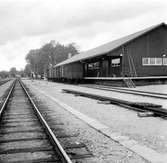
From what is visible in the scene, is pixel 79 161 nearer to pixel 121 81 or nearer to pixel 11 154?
pixel 11 154

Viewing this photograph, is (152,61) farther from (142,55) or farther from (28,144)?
(28,144)

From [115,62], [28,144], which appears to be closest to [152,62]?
[115,62]

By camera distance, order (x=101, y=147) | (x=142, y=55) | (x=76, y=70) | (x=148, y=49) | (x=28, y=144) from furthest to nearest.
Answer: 1. (x=76, y=70)
2. (x=148, y=49)
3. (x=142, y=55)
4. (x=28, y=144)
5. (x=101, y=147)

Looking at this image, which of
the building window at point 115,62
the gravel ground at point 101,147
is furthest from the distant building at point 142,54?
the gravel ground at point 101,147

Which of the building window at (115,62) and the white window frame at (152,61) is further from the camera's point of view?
the building window at (115,62)

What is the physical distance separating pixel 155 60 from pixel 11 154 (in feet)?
98.7

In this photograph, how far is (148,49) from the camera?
109 feet

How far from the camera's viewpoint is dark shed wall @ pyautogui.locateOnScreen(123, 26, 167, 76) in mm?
32656

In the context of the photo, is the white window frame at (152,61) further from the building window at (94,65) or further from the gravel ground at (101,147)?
the gravel ground at (101,147)

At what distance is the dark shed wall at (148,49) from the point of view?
107 ft

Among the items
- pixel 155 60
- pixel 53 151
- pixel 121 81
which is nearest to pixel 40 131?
pixel 53 151

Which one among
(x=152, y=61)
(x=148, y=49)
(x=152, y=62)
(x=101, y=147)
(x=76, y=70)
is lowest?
(x=101, y=147)

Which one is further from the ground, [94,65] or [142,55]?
[142,55]

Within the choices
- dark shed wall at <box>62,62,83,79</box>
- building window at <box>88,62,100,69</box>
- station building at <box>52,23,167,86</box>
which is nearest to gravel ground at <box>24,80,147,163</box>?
station building at <box>52,23,167,86</box>
